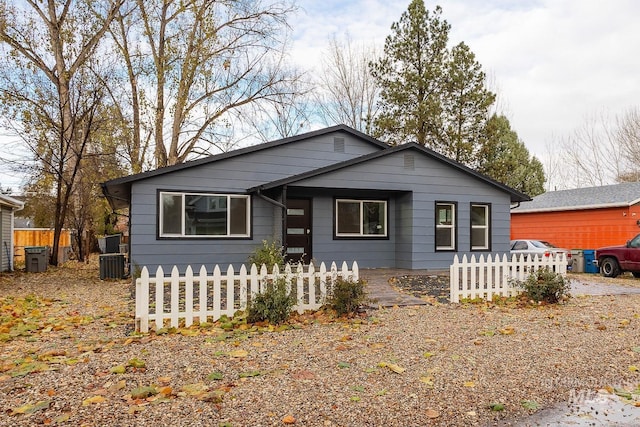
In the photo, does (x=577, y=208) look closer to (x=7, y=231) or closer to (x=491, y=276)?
(x=491, y=276)

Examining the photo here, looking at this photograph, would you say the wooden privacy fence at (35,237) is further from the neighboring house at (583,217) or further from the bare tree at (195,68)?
the neighboring house at (583,217)

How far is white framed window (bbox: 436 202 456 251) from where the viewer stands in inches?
548

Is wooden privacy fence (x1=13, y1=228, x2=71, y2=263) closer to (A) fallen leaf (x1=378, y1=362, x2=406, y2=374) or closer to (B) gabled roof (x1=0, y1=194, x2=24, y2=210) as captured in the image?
(B) gabled roof (x1=0, y1=194, x2=24, y2=210)

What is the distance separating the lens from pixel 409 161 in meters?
13.4

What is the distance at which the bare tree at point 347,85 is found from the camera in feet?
91.1

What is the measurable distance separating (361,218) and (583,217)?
11282 millimetres

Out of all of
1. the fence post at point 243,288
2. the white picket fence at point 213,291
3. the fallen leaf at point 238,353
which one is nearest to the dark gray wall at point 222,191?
the white picket fence at point 213,291

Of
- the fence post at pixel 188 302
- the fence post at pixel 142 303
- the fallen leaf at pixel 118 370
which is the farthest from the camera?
the fence post at pixel 188 302

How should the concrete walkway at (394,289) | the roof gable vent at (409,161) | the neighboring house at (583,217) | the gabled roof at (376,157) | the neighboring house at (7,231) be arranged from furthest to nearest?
the neighboring house at (583,217) → the neighboring house at (7,231) → the roof gable vent at (409,161) → the gabled roof at (376,157) → the concrete walkway at (394,289)

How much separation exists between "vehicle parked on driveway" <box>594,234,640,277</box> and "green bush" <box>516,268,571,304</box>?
25.5 feet

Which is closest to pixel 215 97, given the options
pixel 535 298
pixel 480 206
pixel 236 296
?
pixel 480 206

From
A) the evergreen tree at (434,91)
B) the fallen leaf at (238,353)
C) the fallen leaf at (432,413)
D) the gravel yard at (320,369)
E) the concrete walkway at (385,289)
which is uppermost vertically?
the evergreen tree at (434,91)

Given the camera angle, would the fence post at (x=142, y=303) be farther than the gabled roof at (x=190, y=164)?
No

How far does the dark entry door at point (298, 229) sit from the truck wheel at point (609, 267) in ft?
31.8
